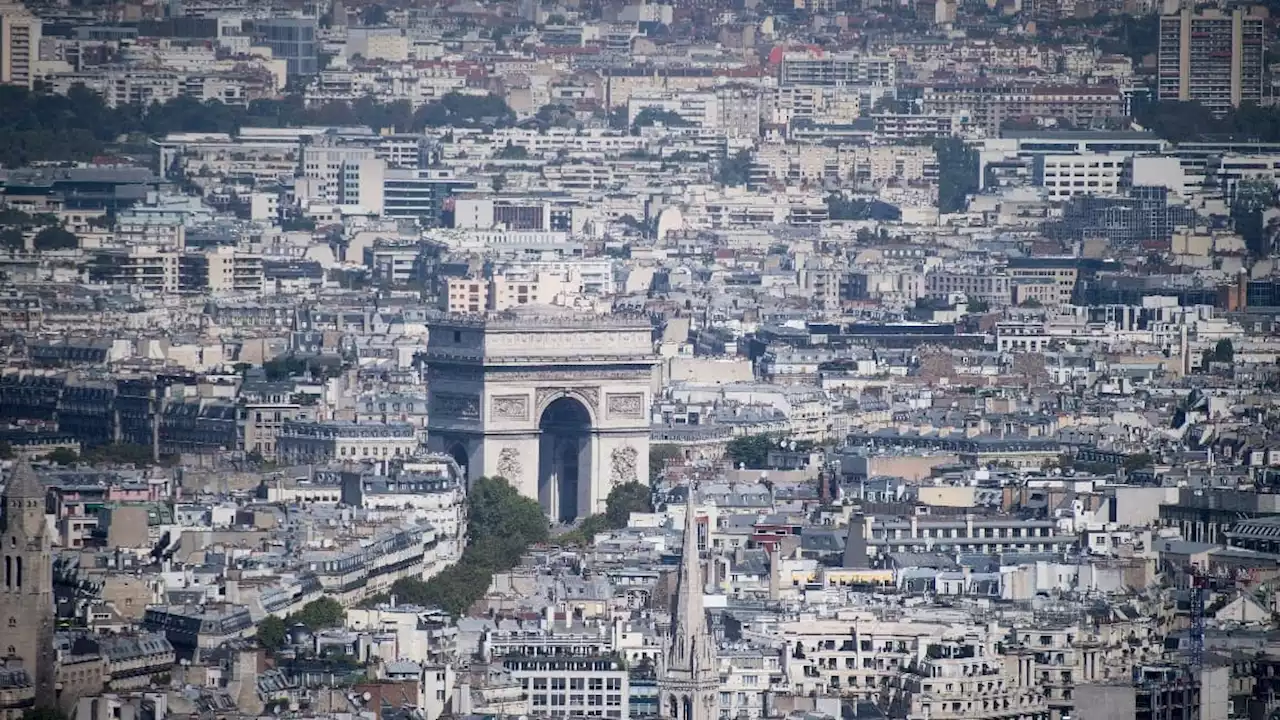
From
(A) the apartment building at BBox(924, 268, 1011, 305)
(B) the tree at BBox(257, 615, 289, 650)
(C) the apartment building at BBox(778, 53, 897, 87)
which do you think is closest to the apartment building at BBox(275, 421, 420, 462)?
(B) the tree at BBox(257, 615, 289, 650)

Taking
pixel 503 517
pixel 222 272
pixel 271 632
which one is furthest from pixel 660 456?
pixel 222 272

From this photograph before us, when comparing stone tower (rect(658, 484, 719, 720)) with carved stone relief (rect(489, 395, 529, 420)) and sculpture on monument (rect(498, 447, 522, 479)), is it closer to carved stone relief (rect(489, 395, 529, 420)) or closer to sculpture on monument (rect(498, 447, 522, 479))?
sculpture on monument (rect(498, 447, 522, 479))

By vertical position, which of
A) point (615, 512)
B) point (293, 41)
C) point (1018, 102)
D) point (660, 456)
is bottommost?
point (615, 512)

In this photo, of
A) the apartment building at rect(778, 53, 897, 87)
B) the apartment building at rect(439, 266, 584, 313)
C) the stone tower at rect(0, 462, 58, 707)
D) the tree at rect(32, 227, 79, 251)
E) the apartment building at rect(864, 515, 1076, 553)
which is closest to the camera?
the stone tower at rect(0, 462, 58, 707)

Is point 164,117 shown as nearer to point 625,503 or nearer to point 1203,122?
point 1203,122

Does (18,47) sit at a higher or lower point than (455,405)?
higher

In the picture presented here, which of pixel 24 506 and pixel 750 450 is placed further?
pixel 750 450

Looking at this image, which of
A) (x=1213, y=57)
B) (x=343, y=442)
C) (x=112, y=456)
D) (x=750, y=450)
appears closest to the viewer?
(x=750, y=450)

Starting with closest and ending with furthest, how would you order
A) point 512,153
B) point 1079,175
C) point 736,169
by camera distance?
point 1079,175, point 736,169, point 512,153
